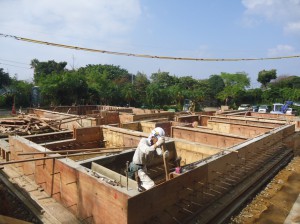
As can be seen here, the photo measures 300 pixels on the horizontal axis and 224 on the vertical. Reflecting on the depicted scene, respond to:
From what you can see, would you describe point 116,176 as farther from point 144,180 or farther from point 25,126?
point 25,126

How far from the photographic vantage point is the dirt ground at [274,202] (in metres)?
6.62

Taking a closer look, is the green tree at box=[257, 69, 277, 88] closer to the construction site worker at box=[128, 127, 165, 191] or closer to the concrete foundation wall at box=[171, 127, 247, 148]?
the concrete foundation wall at box=[171, 127, 247, 148]

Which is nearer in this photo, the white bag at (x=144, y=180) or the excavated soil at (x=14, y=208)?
the excavated soil at (x=14, y=208)

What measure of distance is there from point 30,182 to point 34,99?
Answer: 2563 cm

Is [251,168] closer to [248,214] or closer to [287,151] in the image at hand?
[248,214]

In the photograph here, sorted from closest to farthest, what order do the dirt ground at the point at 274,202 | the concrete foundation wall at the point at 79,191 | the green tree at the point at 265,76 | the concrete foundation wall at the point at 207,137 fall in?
1. the concrete foundation wall at the point at 79,191
2. the dirt ground at the point at 274,202
3. the concrete foundation wall at the point at 207,137
4. the green tree at the point at 265,76

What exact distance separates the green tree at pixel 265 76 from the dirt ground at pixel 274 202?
150ft

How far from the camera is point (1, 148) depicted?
10.4 meters

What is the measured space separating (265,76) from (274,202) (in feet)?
162

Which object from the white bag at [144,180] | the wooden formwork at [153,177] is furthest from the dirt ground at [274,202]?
the white bag at [144,180]

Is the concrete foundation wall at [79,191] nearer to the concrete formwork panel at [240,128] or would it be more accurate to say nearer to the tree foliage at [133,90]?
the concrete formwork panel at [240,128]

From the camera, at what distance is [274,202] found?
7574 mm

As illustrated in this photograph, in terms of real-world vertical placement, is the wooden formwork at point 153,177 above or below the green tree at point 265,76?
below

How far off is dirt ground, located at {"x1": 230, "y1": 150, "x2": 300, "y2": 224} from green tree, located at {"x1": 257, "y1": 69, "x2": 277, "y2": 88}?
4586cm
